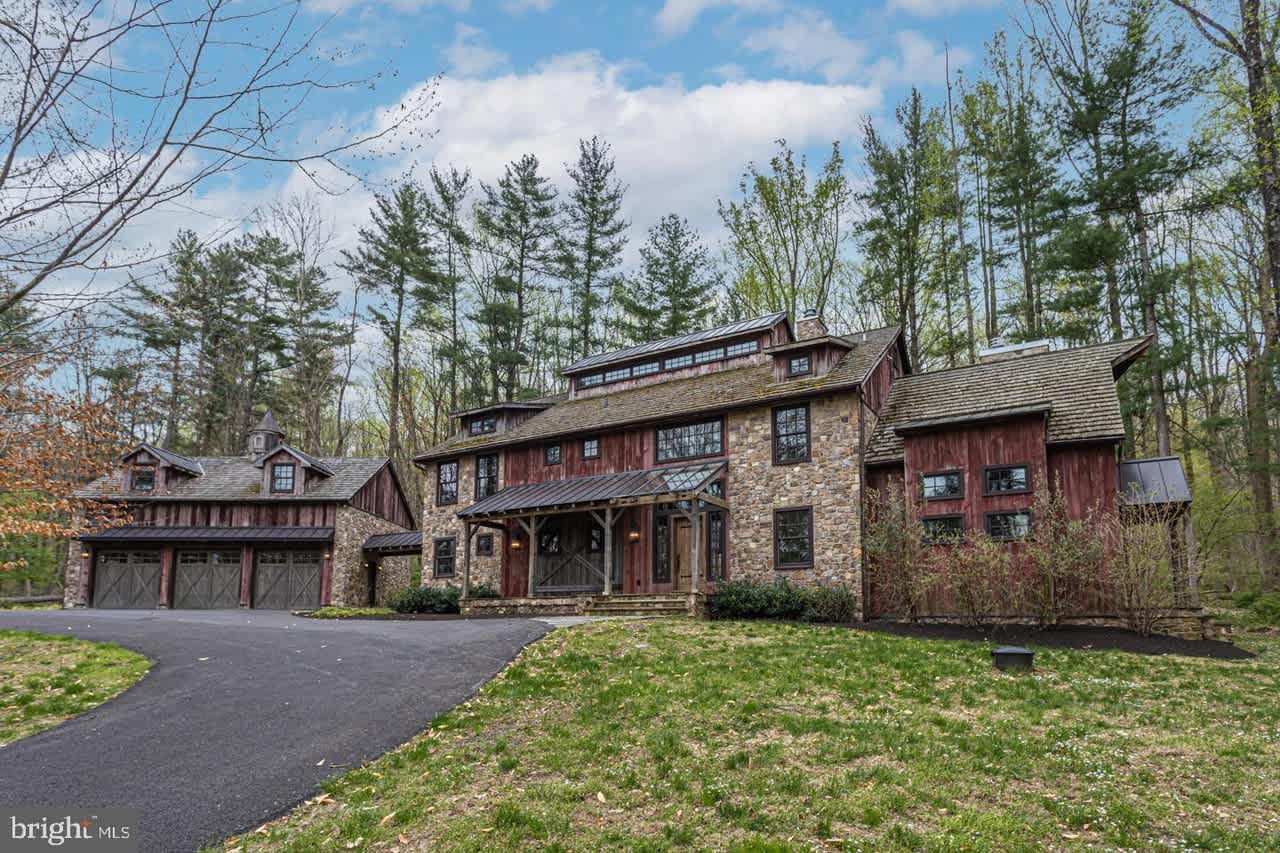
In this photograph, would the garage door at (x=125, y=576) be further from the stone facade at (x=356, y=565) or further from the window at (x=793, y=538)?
the window at (x=793, y=538)

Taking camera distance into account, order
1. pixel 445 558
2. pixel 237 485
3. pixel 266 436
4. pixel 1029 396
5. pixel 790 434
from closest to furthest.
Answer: pixel 1029 396 < pixel 790 434 < pixel 445 558 < pixel 237 485 < pixel 266 436

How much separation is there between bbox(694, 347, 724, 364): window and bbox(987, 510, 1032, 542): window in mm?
9272

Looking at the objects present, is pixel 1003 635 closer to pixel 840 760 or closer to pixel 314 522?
pixel 840 760

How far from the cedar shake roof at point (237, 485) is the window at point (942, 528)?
65.2 ft

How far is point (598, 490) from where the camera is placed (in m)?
20.2

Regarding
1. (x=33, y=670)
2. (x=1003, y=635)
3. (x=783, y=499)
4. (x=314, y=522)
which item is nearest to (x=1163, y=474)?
(x=1003, y=635)

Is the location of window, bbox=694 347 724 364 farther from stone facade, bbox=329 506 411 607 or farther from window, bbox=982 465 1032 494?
stone facade, bbox=329 506 411 607

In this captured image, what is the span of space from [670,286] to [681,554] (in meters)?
15.2

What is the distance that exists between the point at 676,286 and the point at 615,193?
5.11 m

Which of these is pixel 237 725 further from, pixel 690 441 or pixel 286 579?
pixel 286 579

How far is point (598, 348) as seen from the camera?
33.8 meters

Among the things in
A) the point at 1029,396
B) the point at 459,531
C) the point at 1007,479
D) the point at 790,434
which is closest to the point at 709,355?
the point at 790,434

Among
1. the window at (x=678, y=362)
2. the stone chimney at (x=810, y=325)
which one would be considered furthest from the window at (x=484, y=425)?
the stone chimney at (x=810, y=325)

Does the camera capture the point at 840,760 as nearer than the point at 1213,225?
Yes
